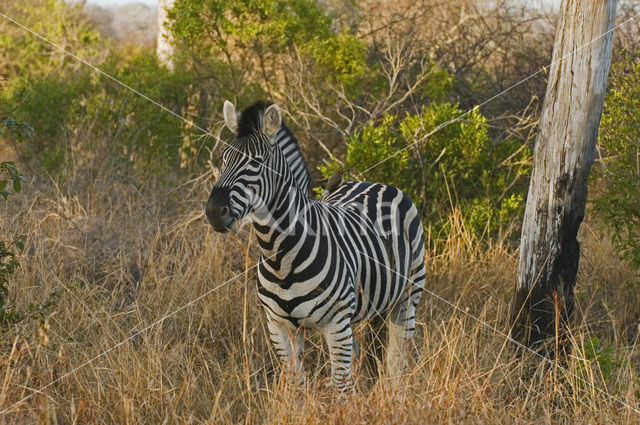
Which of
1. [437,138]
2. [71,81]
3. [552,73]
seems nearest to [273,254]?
[552,73]

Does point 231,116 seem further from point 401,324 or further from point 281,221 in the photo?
point 401,324

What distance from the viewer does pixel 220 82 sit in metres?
9.11

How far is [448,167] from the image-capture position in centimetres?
675

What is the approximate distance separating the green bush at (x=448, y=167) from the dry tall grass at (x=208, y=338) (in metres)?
0.35

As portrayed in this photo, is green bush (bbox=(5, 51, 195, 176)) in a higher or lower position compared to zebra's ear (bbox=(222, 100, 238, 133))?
higher

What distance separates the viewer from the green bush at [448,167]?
6.51m

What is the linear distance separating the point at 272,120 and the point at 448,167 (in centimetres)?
335

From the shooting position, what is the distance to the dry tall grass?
3.61 meters

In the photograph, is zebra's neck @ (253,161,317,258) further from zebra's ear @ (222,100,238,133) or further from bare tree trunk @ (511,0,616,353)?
bare tree trunk @ (511,0,616,353)

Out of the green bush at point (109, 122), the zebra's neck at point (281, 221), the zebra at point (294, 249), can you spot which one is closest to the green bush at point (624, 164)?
the zebra at point (294, 249)

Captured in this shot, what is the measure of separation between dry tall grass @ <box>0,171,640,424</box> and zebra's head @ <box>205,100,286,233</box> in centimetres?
70

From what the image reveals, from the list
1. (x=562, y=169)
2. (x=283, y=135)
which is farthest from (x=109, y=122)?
(x=562, y=169)

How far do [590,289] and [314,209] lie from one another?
307cm

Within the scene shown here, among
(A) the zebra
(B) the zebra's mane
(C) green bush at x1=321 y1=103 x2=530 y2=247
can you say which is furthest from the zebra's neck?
(C) green bush at x1=321 y1=103 x2=530 y2=247
